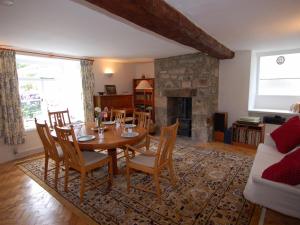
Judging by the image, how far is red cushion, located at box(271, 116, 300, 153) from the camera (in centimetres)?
240

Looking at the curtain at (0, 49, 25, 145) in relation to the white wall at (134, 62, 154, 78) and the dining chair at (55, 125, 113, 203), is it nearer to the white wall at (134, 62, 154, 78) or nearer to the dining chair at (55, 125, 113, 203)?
the dining chair at (55, 125, 113, 203)

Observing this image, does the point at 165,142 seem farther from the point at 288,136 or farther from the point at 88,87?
the point at 88,87

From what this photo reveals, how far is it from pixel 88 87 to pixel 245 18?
389 centimetres

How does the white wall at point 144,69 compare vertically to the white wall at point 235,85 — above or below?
above

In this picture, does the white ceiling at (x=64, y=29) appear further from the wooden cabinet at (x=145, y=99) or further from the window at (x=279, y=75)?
the window at (x=279, y=75)

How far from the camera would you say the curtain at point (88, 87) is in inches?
185

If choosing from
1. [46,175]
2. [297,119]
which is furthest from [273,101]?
[46,175]

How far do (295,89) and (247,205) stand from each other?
3.38 metres

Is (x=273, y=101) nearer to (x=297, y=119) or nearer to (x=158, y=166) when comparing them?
(x=297, y=119)

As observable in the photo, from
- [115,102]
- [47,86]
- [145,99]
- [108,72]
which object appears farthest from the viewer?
[145,99]

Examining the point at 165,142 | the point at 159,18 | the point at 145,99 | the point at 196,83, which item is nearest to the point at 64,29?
the point at 159,18

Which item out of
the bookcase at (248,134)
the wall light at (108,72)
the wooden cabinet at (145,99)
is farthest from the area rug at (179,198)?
the wall light at (108,72)

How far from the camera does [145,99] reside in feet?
19.3

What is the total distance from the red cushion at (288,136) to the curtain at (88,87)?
4172mm
